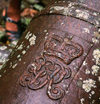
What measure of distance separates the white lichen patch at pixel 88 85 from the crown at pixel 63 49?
17 centimetres

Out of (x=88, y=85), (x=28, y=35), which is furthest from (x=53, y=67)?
(x=28, y=35)

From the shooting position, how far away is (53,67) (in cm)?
136

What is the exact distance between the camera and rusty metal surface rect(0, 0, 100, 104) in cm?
132

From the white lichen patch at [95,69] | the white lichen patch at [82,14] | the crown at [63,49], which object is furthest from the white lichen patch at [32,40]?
the white lichen patch at [95,69]

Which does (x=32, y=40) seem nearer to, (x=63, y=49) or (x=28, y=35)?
(x=28, y=35)

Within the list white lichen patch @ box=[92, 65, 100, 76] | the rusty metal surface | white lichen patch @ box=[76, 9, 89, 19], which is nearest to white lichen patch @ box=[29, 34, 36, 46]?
the rusty metal surface

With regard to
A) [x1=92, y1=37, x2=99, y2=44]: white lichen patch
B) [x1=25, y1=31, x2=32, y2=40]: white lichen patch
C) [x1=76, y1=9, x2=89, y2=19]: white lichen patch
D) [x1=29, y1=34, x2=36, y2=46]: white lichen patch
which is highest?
[x1=76, y1=9, x2=89, y2=19]: white lichen patch

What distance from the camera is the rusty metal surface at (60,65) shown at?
1.32 meters

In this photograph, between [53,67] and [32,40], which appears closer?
[53,67]

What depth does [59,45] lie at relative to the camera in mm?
1427

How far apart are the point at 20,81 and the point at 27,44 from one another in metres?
0.31

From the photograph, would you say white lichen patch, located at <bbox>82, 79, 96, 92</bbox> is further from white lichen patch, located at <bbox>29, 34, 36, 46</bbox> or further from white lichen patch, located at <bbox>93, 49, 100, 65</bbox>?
white lichen patch, located at <bbox>29, 34, 36, 46</bbox>

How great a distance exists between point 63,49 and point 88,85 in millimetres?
280

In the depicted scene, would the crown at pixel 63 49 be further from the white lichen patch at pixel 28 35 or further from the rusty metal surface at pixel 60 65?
the white lichen patch at pixel 28 35
